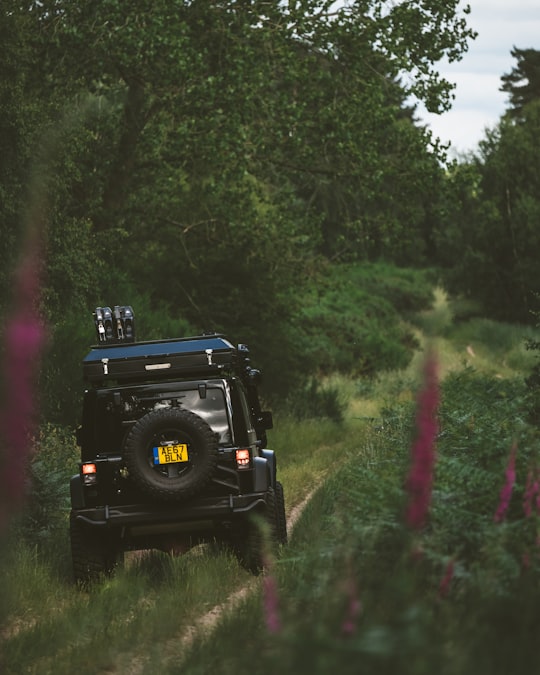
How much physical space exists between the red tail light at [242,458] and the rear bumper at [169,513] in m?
0.27

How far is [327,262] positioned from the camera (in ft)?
83.5

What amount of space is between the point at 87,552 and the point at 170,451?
4.21ft

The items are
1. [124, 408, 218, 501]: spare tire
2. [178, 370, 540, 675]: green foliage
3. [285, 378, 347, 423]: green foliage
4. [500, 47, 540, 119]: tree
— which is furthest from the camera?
[500, 47, 540, 119]: tree

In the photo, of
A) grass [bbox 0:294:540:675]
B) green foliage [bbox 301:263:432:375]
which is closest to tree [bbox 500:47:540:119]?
green foliage [bbox 301:263:432:375]

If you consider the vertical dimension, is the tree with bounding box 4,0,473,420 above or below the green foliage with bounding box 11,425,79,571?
above

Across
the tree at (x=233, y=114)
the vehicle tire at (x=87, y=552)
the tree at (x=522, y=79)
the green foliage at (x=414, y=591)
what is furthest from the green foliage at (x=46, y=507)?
the tree at (x=522, y=79)

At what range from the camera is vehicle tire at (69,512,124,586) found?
1033 cm

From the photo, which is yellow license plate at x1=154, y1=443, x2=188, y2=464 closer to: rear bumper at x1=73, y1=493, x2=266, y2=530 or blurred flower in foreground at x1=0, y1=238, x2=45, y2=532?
rear bumper at x1=73, y1=493, x2=266, y2=530

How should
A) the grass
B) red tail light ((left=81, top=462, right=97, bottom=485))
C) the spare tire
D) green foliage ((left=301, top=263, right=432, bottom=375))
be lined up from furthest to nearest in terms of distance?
green foliage ((left=301, top=263, right=432, bottom=375)), red tail light ((left=81, top=462, right=97, bottom=485)), the spare tire, the grass

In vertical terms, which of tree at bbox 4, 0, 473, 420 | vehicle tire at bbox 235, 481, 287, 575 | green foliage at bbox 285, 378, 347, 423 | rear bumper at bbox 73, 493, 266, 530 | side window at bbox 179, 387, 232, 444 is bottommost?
green foliage at bbox 285, 378, 347, 423

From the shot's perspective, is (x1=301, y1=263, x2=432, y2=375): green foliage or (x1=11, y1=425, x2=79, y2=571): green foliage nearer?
(x1=11, y1=425, x2=79, y2=571): green foliage

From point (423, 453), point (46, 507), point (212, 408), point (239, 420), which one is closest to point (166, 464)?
point (212, 408)

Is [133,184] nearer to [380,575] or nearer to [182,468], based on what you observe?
[182,468]

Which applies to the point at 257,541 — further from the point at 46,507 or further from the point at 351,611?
the point at 351,611
